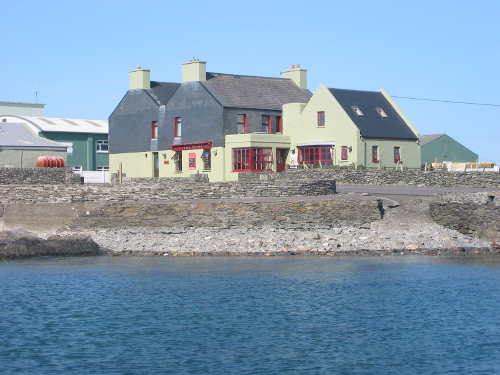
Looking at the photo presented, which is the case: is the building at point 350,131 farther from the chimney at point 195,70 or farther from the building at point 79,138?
the building at point 79,138

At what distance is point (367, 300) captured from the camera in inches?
1187

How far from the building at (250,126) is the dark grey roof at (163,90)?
9cm

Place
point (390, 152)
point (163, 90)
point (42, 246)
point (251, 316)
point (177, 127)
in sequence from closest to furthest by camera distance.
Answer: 1. point (251, 316)
2. point (42, 246)
3. point (390, 152)
4. point (177, 127)
5. point (163, 90)

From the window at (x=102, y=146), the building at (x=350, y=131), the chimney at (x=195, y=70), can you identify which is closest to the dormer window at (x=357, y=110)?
the building at (x=350, y=131)

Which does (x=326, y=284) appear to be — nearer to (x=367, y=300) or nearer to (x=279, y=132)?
(x=367, y=300)

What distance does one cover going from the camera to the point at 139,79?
74.6 m

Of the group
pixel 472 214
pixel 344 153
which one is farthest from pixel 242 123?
pixel 472 214

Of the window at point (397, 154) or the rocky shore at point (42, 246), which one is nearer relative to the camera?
the rocky shore at point (42, 246)

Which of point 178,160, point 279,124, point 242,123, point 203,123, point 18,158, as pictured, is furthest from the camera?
point 178,160

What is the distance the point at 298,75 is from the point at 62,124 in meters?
29.1

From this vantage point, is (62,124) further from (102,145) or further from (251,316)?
(251,316)

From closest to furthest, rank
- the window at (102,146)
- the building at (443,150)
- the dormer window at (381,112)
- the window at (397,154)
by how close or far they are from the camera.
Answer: the window at (397,154)
the dormer window at (381,112)
the window at (102,146)
the building at (443,150)

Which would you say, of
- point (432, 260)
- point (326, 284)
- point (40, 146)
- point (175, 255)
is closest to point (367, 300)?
point (326, 284)

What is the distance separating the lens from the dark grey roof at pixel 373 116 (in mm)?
63906
